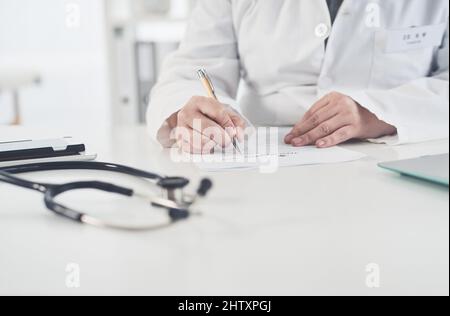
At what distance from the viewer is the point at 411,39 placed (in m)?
0.65

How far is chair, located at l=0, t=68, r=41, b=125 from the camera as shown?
2.09 m

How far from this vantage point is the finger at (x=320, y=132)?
54cm

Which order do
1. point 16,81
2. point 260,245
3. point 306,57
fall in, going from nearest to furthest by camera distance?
point 260,245 → point 306,57 → point 16,81

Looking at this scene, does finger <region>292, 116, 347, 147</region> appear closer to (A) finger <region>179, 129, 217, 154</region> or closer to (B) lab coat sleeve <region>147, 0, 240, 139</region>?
(A) finger <region>179, 129, 217, 154</region>

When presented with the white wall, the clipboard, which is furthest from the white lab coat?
the white wall

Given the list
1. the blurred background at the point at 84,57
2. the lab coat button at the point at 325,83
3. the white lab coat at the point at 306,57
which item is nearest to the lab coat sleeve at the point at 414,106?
the white lab coat at the point at 306,57

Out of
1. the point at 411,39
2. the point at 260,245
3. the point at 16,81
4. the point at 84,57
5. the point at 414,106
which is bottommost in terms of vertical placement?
the point at 260,245

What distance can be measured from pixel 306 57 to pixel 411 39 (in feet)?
0.44

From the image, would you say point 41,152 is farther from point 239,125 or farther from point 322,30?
point 322,30

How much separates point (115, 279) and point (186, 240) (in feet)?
0.17

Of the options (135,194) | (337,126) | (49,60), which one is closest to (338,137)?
(337,126)

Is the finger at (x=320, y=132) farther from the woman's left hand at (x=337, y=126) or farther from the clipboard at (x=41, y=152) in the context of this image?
the clipboard at (x=41, y=152)

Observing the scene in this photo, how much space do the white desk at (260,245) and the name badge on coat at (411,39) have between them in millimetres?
298
